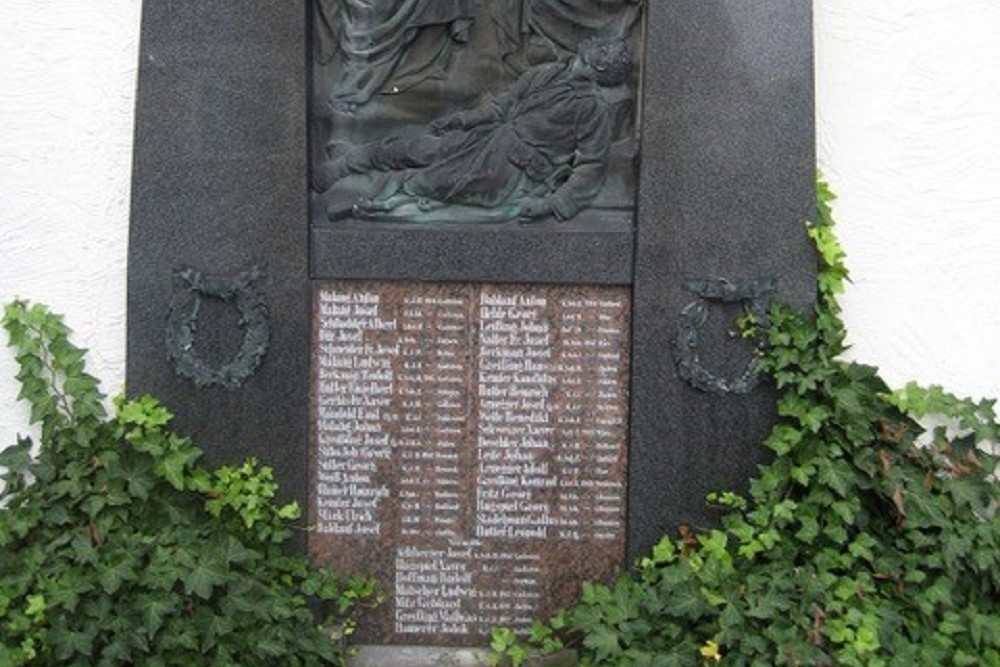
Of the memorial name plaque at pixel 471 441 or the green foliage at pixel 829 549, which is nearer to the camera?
the green foliage at pixel 829 549

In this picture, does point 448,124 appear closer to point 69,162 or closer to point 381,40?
point 381,40

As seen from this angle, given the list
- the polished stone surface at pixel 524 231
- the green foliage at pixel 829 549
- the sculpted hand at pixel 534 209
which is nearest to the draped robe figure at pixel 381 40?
the polished stone surface at pixel 524 231

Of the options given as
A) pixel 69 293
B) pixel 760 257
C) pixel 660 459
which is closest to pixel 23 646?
pixel 69 293

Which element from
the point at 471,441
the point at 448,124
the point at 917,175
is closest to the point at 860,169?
the point at 917,175

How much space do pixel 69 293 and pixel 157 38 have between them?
0.98m

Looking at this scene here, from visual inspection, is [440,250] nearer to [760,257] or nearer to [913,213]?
[760,257]

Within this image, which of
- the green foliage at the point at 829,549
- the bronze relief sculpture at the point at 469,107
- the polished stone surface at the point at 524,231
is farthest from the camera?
the bronze relief sculpture at the point at 469,107

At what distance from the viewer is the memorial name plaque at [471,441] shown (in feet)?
14.7

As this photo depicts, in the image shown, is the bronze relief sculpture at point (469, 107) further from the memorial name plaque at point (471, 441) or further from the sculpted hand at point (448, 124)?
the memorial name plaque at point (471, 441)

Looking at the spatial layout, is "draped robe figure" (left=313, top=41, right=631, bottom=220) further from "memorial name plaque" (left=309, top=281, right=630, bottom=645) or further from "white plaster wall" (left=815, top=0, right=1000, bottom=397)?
"white plaster wall" (left=815, top=0, right=1000, bottom=397)

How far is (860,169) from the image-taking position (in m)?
4.46

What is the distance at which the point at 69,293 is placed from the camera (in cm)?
451

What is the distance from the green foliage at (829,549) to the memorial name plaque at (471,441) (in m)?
0.23

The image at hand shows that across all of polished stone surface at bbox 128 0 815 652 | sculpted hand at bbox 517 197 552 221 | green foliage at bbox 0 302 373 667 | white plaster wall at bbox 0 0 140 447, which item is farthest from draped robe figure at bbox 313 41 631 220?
green foliage at bbox 0 302 373 667
